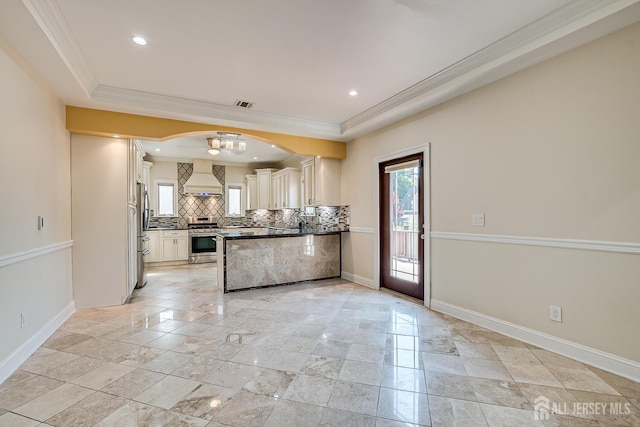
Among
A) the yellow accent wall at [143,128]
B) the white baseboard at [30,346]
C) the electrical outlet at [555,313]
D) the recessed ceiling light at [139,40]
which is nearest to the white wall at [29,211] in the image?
the white baseboard at [30,346]

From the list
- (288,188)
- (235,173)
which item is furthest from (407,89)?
(235,173)

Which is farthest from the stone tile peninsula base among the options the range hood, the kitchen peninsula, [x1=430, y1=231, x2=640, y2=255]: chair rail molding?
the range hood

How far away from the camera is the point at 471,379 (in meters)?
2.17

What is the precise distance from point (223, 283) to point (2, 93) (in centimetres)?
327

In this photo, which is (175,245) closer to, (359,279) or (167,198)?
(167,198)

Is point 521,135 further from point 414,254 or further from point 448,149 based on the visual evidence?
point 414,254

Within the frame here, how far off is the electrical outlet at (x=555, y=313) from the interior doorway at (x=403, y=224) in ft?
5.04

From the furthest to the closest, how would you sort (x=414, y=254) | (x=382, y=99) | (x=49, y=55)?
(x=414, y=254)
(x=382, y=99)
(x=49, y=55)

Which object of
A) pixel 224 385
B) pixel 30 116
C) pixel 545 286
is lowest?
→ pixel 224 385

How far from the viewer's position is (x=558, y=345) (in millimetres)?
2570

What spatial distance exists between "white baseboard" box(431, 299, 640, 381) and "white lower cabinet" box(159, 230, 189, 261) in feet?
20.7

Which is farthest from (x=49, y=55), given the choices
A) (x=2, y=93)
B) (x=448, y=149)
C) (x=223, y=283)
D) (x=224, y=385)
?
(x=448, y=149)

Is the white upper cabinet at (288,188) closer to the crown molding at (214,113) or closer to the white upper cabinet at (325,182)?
the white upper cabinet at (325,182)

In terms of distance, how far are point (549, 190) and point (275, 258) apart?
12.5 ft
